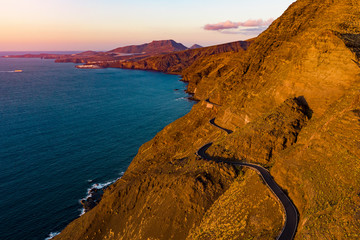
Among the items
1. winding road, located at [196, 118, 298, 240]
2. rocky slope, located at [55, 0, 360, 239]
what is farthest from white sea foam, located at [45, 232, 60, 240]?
winding road, located at [196, 118, 298, 240]

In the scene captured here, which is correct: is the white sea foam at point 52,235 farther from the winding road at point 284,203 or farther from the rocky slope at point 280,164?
the winding road at point 284,203

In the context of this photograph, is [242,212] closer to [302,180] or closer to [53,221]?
[302,180]

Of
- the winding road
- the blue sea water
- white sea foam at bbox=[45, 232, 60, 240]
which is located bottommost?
white sea foam at bbox=[45, 232, 60, 240]

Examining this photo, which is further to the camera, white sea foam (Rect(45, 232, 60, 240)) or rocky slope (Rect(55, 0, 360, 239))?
white sea foam (Rect(45, 232, 60, 240))

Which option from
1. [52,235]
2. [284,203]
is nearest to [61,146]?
[52,235]

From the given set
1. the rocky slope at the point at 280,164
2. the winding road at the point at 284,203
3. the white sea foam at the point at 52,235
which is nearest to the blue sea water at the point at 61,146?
the white sea foam at the point at 52,235

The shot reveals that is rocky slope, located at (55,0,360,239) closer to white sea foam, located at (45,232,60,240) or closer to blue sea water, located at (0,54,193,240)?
white sea foam, located at (45,232,60,240)
